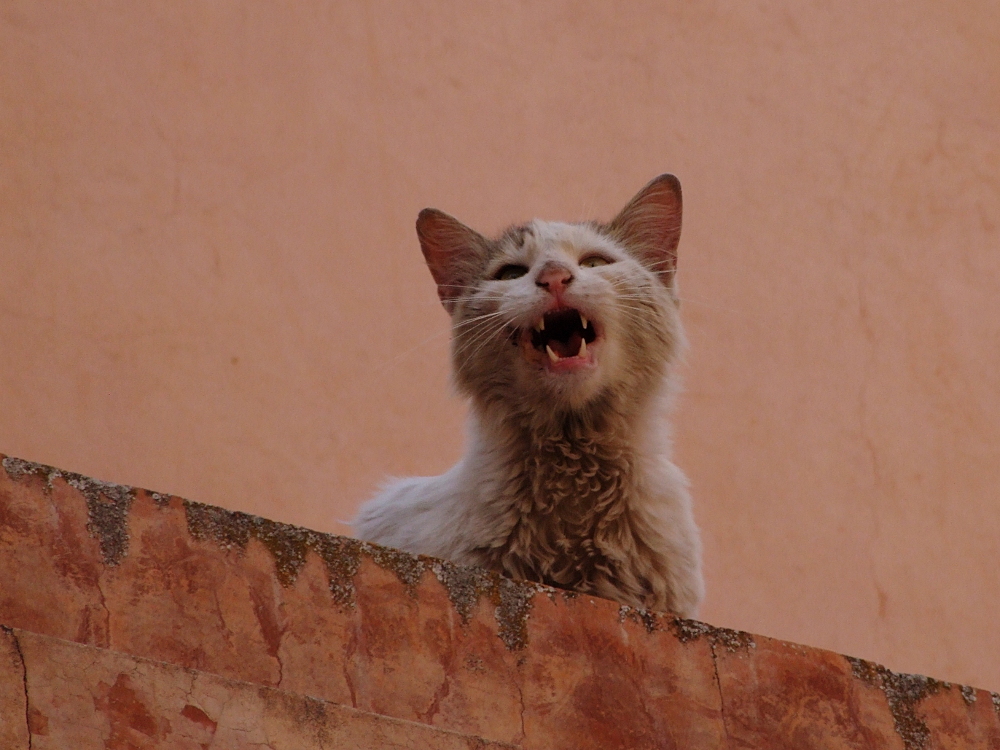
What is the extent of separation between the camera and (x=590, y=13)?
523 cm

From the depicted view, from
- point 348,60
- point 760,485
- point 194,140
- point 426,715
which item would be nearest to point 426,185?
point 348,60

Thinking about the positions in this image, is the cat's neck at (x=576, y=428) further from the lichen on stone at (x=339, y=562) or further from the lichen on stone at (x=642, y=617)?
the lichen on stone at (x=339, y=562)

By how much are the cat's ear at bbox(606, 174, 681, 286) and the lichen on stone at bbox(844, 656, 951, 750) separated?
1258 millimetres

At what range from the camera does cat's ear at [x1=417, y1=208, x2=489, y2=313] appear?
10.4ft

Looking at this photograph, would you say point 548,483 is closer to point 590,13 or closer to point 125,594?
point 125,594

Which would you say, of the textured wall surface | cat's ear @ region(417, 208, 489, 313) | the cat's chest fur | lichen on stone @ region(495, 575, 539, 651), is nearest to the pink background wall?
cat's ear @ region(417, 208, 489, 313)

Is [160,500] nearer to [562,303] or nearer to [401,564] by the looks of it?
[401,564]

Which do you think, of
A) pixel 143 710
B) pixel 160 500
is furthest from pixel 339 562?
pixel 143 710

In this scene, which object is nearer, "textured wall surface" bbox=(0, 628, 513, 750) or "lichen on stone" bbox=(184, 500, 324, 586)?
"textured wall surface" bbox=(0, 628, 513, 750)

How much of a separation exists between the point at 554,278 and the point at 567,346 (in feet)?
0.53

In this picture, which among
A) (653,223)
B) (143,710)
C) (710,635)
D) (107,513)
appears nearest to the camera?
(143,710)

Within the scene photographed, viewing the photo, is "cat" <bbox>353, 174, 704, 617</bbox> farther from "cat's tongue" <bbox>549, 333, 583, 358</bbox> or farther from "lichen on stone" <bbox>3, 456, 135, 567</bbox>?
"lichen on stone" <bbox>3, 456, 135, 567</bbox>

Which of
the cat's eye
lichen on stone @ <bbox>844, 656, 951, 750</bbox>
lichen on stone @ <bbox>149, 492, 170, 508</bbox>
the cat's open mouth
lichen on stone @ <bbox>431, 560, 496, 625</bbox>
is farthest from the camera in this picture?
the cat's eye

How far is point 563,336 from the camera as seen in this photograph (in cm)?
287
